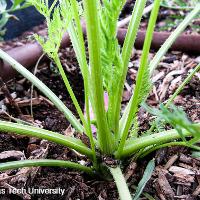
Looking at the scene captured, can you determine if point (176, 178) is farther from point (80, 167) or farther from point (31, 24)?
point (31, 24)

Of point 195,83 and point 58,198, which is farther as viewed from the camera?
point 195,83

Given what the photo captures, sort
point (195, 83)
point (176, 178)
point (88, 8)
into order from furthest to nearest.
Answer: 1. point (195, 83)
2. point (176, 178)
3. point (88, 8)

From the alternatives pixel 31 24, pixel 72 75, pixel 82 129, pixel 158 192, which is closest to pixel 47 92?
pixel 82 129

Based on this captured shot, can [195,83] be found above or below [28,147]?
above

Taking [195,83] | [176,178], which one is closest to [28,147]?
[176,178]

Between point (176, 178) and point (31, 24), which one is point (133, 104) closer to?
point (176, 178)

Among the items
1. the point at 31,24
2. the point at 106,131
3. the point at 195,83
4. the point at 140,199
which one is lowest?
the point at 140,199

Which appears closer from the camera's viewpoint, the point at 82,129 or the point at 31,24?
the point at 82,129

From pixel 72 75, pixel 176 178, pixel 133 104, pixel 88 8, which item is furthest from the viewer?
pixel 72 75

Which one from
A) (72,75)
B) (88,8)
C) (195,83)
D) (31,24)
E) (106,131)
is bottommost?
(106,131)
